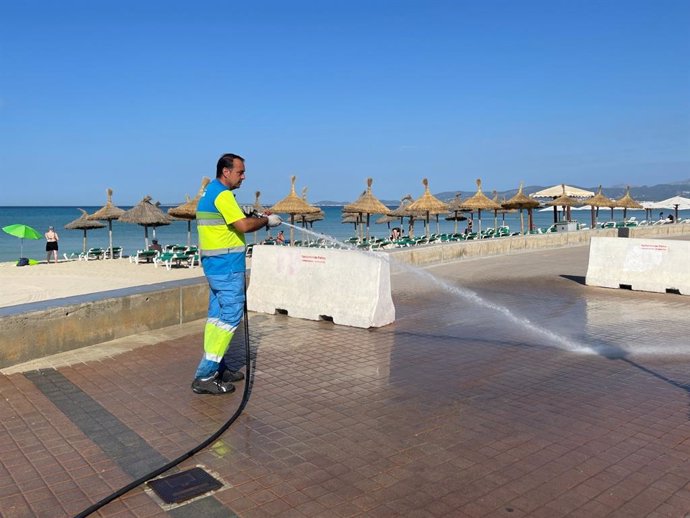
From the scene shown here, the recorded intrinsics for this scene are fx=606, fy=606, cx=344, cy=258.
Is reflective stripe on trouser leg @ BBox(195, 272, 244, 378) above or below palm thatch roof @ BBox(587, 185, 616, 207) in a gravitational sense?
below

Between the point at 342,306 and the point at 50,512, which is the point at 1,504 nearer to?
the point at 50,512

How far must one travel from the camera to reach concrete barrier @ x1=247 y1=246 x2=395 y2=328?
800cm

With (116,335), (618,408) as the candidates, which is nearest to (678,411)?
(618,408)

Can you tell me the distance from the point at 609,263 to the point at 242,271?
357 inches

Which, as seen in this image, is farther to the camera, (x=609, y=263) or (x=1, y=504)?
(x=609, y=263)

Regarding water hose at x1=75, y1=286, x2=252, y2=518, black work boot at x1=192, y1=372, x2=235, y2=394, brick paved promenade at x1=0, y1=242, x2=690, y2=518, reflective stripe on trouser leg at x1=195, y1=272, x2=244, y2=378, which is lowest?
brick paved promenade at x1=0, y1=242, x2=690, y2=518

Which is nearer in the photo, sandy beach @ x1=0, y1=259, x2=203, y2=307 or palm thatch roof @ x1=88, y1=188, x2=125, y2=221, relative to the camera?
sandy beach @ x1=0, y1=259, x2=203, y2=307

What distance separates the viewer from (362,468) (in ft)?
12.5

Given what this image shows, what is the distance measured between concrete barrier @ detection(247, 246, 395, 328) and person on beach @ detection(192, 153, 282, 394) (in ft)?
9.86

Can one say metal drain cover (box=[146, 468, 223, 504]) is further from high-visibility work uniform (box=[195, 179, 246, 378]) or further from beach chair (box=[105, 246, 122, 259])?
beach chair (box=[105, 246, 122, 259])

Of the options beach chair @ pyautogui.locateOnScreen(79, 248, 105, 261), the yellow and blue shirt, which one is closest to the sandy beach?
beach chair @ pyautogui.locateOnScreen(79, 248, 105, 261)

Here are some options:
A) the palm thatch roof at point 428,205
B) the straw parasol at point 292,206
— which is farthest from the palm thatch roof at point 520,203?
the straw parasol at point 292,206

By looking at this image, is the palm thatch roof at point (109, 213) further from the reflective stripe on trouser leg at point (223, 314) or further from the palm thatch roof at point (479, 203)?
the reflective stripe on trouser leg at point (223, 314)

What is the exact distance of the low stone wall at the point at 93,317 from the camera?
5.90 meters
